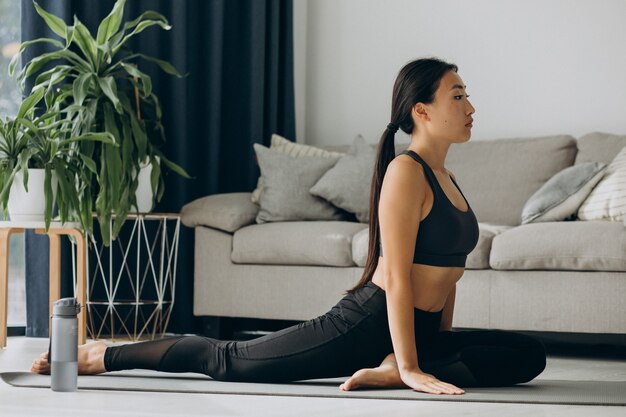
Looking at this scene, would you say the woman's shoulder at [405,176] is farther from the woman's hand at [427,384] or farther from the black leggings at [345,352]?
the woman's hand at [427,384]

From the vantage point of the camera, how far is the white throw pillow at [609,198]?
3.58 m

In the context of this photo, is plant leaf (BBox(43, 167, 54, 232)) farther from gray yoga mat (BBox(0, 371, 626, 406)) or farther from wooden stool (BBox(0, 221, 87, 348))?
gray yoga mat (BBox(0, 371, 626, 406))

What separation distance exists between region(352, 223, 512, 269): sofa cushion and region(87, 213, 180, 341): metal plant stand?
0.90 metres

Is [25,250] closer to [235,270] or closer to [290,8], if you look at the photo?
[235,270]

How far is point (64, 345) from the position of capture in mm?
2361

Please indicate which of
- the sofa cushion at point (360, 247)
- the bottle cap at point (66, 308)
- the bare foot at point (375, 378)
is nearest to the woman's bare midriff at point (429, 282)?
the bare foot at point (375, 378)

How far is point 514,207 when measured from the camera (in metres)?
4.15

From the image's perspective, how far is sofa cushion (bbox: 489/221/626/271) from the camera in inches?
131

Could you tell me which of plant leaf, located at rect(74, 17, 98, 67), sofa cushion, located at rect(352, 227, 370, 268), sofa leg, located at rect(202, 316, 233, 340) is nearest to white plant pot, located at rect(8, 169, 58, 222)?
plant leaf, located at rect(74, 17, 98, 67)

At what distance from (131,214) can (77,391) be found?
1.79 m

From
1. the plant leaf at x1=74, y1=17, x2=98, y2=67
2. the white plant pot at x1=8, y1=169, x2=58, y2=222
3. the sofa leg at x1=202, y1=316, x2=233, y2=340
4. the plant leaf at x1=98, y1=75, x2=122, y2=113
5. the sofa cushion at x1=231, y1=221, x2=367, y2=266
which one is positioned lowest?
the sofa leg at x1=202, y1=316, x2=233, y2=340

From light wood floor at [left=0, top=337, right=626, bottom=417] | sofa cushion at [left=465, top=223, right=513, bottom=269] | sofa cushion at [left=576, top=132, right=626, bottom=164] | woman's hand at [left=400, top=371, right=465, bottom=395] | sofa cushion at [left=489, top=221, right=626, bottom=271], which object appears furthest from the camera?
sofa cushion at [left=576, top=132, right=626, bottom=164]

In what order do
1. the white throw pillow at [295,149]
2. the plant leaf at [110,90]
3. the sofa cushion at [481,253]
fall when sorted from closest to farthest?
the sofa cushion at [481,253] < the plant leaf at [110,90] < the white throw pillow at [295,149]

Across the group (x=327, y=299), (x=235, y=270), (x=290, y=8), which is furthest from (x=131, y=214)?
(x=290, y=8)
